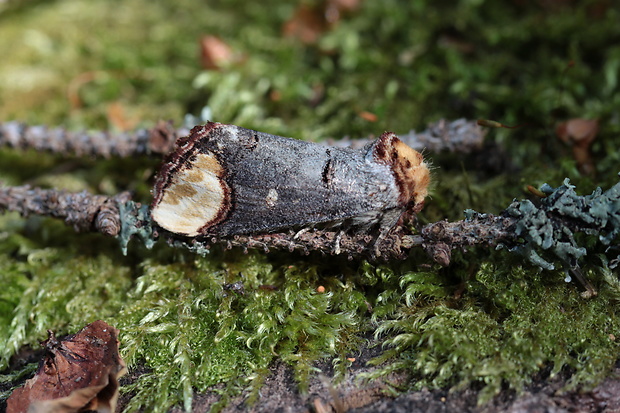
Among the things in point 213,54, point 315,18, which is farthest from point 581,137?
point 213,54

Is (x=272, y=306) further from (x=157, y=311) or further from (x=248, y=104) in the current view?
(x=248, y=104)

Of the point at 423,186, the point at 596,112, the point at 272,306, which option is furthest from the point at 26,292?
the point at 596,112

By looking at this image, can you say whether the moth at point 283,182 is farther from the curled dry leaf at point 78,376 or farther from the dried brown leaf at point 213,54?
the dried brown leaf at point 213,54

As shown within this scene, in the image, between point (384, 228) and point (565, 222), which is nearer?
point (565, 222)

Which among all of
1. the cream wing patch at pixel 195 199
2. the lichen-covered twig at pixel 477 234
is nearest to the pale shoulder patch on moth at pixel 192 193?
the cream wing patch at pixel 195 199

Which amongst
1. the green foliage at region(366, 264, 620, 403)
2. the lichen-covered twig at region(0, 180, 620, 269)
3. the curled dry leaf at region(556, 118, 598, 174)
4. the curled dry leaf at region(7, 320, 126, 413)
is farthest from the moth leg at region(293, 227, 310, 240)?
the curled dry leaf at region(556, 118, 598, 174)

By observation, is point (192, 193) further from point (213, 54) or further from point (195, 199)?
point (213, 54)
